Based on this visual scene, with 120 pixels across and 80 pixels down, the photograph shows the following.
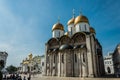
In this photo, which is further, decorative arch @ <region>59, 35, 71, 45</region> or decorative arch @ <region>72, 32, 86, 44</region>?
decorative arch @ <region>59, 35, 71, 45</region>

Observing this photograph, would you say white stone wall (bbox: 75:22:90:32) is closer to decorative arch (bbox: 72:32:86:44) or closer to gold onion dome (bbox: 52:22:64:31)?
decorative arch (bbox: 72:32:86:44)

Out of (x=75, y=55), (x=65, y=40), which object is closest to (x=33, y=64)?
(x=65, y=40)

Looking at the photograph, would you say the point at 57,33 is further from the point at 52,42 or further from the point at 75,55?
the point at 75,55

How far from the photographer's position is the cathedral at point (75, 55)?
2311 centimetres

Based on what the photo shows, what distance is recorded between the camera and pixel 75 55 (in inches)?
992

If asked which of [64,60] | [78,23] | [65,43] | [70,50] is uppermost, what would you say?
[78,23]

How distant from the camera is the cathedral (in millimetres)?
23111

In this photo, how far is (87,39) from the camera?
79.6 feet

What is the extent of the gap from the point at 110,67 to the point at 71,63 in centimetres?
2769

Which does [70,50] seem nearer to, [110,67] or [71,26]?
[71,26]

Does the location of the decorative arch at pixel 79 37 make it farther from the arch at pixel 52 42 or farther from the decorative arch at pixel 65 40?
the arch at pixel 52 42

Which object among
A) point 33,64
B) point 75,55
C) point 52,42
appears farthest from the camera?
point 33,64

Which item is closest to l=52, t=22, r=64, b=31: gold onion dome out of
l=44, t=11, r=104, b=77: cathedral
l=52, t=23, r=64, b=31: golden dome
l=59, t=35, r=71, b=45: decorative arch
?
Answer: l=52, t=23, r=64, b=31: golden dome

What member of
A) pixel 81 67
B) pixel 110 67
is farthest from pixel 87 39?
pixel 110 67
